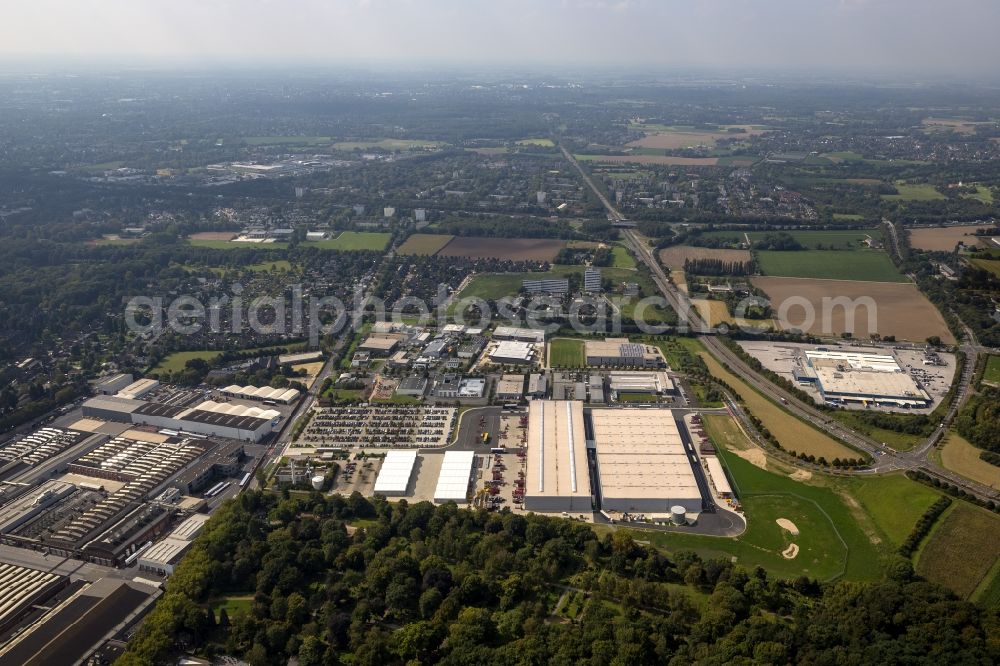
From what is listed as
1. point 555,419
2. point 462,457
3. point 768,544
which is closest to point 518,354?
point 555,419

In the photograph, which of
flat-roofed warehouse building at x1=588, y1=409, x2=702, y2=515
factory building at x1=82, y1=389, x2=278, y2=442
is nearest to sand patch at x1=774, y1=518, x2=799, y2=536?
flat-roofed warehouse building at x1=588, y1=409, x2=702, y2=515

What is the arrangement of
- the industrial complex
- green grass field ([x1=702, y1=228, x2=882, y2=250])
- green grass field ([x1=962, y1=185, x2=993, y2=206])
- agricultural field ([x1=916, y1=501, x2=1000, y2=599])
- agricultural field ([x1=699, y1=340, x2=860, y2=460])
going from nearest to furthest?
1. agricultural field ([x1=916, y1=501, x2=1000, y2=599])
2. agricultural field ([x1=699, y1=340, x2=860, y2=460])
3. the industrial complex
4. green grass field ([x1=702, y1=228, x2=882, y2=250])
5. green grass field ([x1=962, y1=185, x2=993, y2=206])

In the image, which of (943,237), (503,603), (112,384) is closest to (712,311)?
(503,603)

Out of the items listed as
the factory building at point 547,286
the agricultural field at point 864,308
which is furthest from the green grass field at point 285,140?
the agricultural field at point 864,308

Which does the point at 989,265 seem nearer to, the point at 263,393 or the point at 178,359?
the point at 263,393

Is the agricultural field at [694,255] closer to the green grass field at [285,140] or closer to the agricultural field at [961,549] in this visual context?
the agricultural field at [961,549]

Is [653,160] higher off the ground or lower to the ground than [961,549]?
higher

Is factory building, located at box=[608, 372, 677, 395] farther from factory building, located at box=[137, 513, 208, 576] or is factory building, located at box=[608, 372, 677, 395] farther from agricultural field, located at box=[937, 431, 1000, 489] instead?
factory building, located at box=[137, 513, 208, 576]
